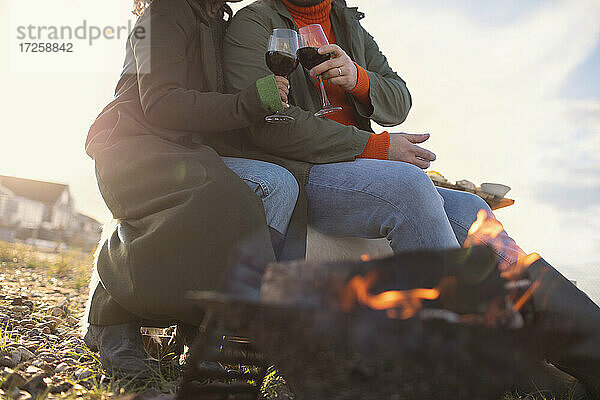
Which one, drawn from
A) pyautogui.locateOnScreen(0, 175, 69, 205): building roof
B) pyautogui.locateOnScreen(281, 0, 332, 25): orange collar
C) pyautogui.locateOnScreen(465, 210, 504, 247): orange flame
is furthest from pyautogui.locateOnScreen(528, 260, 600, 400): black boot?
pyautogui.locateOnScreen(0, 175, 69, 205): building roof

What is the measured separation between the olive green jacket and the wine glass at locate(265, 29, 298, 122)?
5.1 inches

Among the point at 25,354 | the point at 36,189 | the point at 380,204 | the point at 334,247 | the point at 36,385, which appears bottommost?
the point at 36,189

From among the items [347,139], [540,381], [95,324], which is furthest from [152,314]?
[540,381]

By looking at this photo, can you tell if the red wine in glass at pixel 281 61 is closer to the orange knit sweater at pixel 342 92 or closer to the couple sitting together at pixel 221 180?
the couple sitting together at pixel 221 180

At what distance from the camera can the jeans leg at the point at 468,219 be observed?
2211 mm

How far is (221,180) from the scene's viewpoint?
1.89m

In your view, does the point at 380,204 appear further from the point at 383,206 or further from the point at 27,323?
the point at 27,323

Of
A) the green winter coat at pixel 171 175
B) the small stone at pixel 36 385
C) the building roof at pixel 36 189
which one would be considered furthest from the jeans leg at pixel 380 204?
the building roof at pixel 36 189

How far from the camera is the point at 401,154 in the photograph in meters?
2.42

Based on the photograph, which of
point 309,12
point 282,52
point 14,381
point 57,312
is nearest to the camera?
point 14,381

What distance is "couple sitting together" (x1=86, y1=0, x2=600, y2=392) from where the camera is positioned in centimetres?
186

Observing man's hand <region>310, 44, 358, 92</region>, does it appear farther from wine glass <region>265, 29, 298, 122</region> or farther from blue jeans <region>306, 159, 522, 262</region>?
blue jeans <region>306, 159, 522, 262</region>

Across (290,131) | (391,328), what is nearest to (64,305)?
(290,131)

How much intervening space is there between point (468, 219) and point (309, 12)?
138 cm
